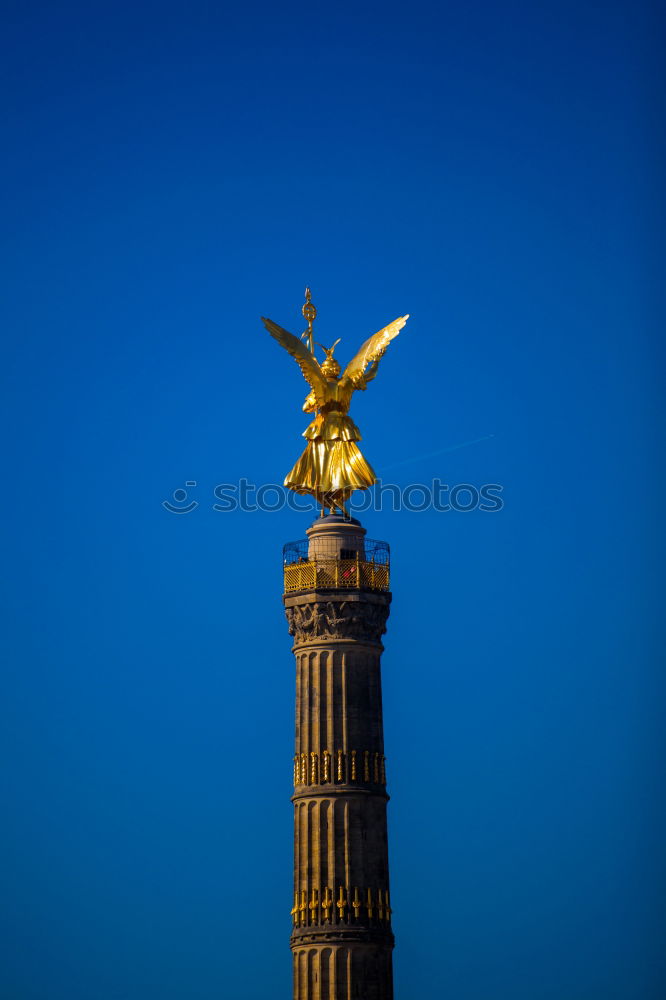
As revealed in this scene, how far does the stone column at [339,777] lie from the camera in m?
83.8

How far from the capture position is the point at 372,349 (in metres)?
93.2

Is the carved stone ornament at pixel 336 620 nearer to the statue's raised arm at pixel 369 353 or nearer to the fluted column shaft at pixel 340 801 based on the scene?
the fluted column shaft at pixel 340 801

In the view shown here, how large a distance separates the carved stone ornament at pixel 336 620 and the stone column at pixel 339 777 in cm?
5

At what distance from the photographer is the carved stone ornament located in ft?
290

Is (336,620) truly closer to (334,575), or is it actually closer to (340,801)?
(334,575)

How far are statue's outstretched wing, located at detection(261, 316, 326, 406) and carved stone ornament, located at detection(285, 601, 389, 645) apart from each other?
10318mm

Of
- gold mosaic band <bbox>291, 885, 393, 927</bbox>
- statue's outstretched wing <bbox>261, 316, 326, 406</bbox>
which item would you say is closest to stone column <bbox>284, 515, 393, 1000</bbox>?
gold mosaic band <bbox>291, 885, 393, 927</bbox>

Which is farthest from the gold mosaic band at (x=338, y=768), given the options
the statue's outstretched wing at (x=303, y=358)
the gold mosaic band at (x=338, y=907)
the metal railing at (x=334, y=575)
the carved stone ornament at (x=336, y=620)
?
the statue's outstretched wing at (x=303, y=358)

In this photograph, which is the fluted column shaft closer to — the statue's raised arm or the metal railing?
the metal railing

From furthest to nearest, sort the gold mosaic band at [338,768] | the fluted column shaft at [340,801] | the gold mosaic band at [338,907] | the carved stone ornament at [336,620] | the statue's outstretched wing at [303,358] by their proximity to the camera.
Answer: the statue's outstretched wing at [303,358] → the carved stone ornament at [336,620] → the gold mosaic band at [338,768] → the gold mosaic band at [338,907] → the fluted column shaft at [340,801]

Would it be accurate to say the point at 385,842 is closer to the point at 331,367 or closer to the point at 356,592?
the point at 356,592

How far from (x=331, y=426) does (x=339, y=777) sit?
1700 centimetres

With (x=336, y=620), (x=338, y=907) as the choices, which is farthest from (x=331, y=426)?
(x=338, y=907)

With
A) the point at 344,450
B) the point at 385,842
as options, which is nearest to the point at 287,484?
the point at 344,450
